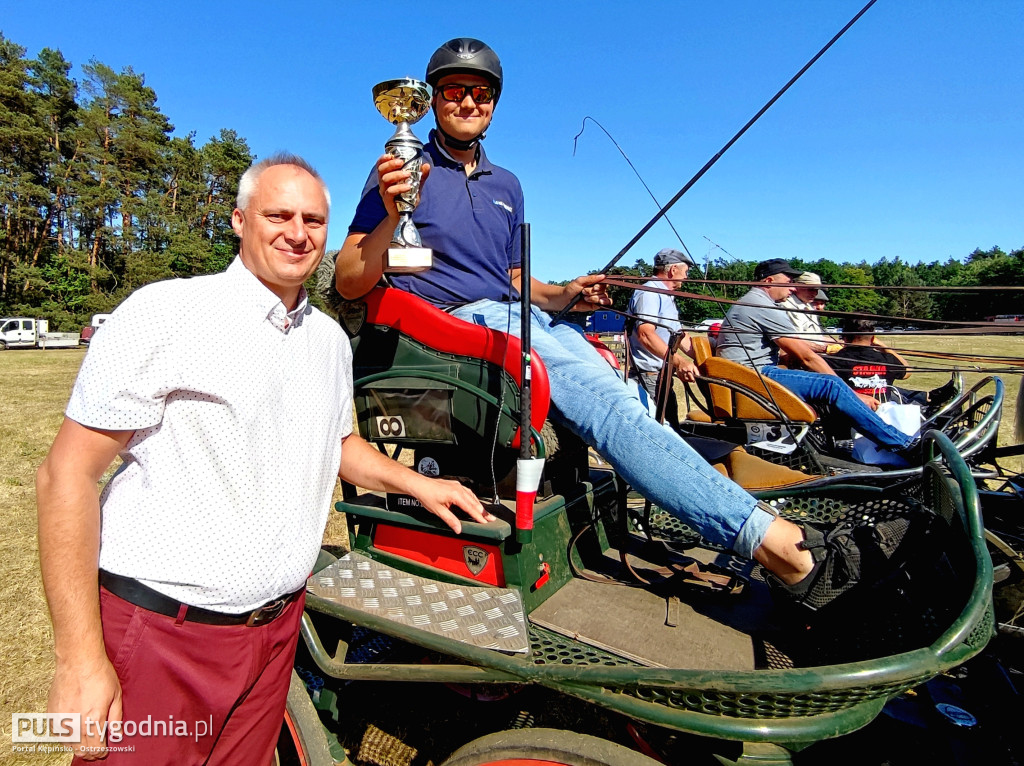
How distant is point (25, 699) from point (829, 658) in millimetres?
3553

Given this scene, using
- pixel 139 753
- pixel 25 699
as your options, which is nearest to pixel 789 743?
pixel 139 753

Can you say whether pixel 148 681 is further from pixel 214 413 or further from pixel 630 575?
pixel 630 575

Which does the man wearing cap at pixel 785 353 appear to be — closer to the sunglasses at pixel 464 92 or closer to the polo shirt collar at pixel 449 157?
the polo shirt collar at pixel 449 157

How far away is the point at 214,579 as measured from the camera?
4.98 feet

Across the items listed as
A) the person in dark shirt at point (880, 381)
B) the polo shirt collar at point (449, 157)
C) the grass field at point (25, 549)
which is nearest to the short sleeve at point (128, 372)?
the polo shirt collar at point (449, 157)

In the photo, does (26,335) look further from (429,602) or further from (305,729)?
(429,602)

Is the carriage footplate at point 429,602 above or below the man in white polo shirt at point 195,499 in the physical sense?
below

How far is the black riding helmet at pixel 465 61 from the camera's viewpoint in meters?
2.50

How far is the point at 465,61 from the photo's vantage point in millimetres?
2486

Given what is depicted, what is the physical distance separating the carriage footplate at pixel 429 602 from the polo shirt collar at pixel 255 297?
1.00 metres

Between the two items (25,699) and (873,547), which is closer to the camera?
(873,547)

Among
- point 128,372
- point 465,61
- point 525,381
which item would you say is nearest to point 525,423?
point 525,381

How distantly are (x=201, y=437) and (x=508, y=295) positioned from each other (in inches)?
65.3

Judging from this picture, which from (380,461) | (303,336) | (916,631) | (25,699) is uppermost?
(303,336)
